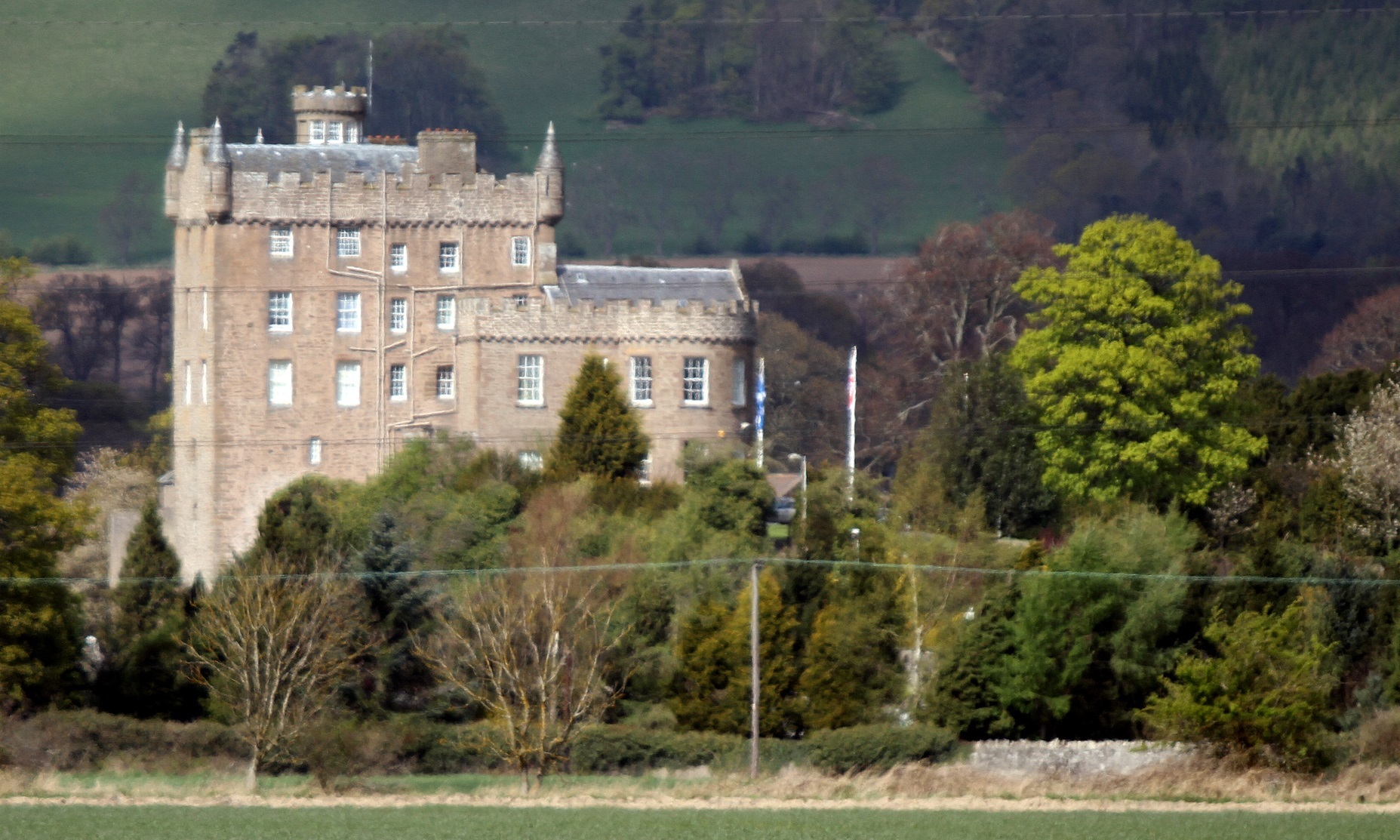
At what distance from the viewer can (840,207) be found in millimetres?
138750

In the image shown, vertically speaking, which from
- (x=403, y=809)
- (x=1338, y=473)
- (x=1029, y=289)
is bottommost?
(x=403, y=809)

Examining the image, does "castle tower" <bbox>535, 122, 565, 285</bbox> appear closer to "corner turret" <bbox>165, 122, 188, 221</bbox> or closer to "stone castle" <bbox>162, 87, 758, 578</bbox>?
"stone castle" <bbox>162, 87, 758, 578</bbox>

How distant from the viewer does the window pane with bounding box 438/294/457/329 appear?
79.2 m

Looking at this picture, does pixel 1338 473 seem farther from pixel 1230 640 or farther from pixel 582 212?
pixel 582 212

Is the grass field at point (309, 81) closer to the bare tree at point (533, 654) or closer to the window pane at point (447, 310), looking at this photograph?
the window pane at point (447, 310)

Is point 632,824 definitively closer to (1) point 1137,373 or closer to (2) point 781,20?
(1) point 1137,373

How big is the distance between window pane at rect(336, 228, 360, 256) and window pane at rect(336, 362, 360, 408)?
11.5 feet

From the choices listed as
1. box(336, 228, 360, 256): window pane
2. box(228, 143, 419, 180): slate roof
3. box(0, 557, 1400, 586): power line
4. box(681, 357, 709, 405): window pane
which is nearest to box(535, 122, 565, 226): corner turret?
box(228, 143, 419, 180): slate roof

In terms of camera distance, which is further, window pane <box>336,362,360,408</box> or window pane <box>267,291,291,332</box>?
window pane <box>336,362,360,408</box>

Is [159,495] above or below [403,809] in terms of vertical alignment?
above

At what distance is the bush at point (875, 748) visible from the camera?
160ft

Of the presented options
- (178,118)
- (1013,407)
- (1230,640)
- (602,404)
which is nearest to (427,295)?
(602,404)

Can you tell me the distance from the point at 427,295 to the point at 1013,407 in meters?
19.5

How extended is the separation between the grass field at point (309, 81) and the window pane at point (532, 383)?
193 ft
